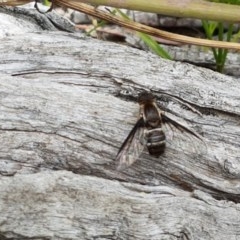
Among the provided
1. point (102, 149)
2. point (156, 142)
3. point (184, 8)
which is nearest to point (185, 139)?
point (156, 142)

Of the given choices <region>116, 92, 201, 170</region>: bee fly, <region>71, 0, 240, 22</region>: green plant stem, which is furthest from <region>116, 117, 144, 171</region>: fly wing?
<region>71, 0, 240, 22</region>: green plant stem

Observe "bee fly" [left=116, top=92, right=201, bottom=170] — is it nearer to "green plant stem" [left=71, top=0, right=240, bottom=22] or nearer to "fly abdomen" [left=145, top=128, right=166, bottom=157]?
"fly abdomen" [left=145, top=128, right=166, bottom=157]

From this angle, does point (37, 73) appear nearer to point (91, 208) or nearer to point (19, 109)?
point (19, 109)

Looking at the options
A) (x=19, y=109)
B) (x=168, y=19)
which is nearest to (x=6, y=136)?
(x=19, y=109)

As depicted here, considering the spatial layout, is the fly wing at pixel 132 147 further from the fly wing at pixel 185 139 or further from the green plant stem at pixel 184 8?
the green plant stem at pixel 184 8

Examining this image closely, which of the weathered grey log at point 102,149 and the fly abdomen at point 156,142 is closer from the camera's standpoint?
the weathered grey log at point 102,149

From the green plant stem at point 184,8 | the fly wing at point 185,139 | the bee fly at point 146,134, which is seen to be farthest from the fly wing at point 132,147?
the green plant stem at point 184,8
